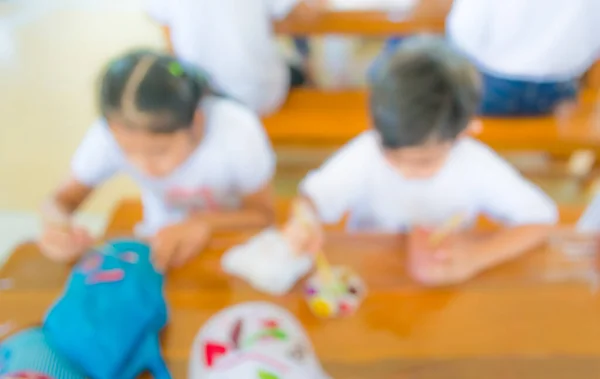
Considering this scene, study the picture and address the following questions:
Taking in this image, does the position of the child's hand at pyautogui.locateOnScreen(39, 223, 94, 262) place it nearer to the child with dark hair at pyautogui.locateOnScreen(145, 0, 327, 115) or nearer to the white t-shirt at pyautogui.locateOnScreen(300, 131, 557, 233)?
the white t-shirt at pyautogui.locateOnScreen(300, 131, 557, 233)

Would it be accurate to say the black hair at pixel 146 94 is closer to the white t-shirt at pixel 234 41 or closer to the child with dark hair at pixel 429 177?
the child with dark hair at pixel 429 177

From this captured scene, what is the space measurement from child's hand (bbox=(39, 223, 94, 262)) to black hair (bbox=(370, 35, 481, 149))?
1.50 feet

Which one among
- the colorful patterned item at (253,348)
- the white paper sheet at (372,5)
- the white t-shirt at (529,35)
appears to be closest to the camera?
the colorful patterned item at (253,348)

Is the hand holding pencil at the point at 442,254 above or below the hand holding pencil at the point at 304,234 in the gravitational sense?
below

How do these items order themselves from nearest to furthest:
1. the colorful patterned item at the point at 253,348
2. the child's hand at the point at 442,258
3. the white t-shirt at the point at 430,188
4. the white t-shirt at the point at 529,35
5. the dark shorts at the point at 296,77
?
the colorful patterned item at the point at 253,348 → the child's hand at the point at 442,258 → the white t-shirt at the point at 430,188 → the white t-shirt at the point at 529,35 → the dark shorts at the point at 296,77

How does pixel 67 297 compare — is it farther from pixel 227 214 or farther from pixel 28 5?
pixel 28 5

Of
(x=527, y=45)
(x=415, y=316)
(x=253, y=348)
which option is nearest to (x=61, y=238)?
(x=253, y=348)

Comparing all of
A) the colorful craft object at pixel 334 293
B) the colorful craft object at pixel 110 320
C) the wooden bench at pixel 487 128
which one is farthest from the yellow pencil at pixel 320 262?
the wooden bench at pixel 487 128

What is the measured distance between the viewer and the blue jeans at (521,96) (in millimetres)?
1533

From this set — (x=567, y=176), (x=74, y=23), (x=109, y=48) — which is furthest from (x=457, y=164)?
(x=74, y=23)

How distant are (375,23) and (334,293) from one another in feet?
3.20

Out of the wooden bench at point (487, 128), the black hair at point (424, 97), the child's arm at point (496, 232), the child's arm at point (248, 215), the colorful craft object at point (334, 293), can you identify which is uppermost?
the black hair at point (424, 97)

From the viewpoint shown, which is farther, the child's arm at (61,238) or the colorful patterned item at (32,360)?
the child's arm at (61,238)

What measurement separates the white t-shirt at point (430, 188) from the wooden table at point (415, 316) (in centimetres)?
14
